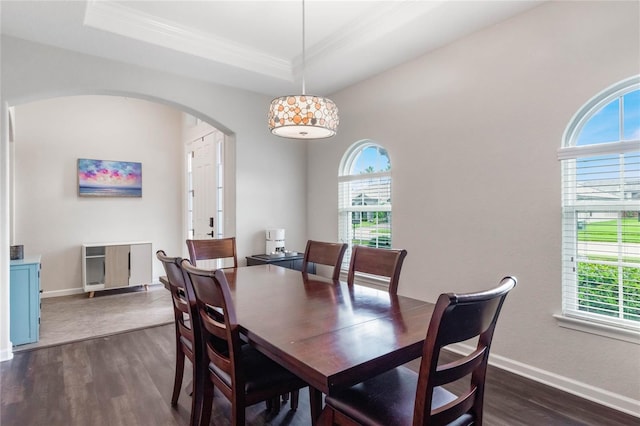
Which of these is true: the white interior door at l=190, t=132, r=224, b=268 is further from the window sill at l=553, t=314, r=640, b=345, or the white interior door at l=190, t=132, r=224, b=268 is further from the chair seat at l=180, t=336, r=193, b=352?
the window sill at l=553, t=314, r=640, b=345

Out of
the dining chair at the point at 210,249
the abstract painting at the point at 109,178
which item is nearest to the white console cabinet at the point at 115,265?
the abstract painting at the point at 109,178

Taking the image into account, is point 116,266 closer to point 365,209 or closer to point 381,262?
point 365,209

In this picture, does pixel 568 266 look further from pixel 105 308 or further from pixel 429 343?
pixel 105 308

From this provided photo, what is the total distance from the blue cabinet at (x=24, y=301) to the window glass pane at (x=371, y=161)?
132 inches

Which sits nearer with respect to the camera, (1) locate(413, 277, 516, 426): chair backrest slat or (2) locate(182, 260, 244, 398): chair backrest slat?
(1) locate(413, 277, 516, 426): chair backrest slat

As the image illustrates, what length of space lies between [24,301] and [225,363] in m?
2.76

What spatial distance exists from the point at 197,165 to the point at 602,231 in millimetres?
5038

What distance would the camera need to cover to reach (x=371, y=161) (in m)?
3.85

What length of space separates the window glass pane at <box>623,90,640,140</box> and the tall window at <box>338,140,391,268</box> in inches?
73.7

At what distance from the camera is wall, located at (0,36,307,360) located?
2.83 metres

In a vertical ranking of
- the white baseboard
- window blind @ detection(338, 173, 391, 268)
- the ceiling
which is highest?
the ceiling

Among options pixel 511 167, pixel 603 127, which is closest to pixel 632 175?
pixel 603 127

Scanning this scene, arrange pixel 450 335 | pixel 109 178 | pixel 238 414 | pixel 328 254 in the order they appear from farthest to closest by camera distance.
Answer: pixel 109 178, pixel 328 254, pixel 238 414, pixel 450 335

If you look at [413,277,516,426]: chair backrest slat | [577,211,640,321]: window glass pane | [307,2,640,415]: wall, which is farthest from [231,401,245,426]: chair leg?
[577,211,640,321]: window glass pane
